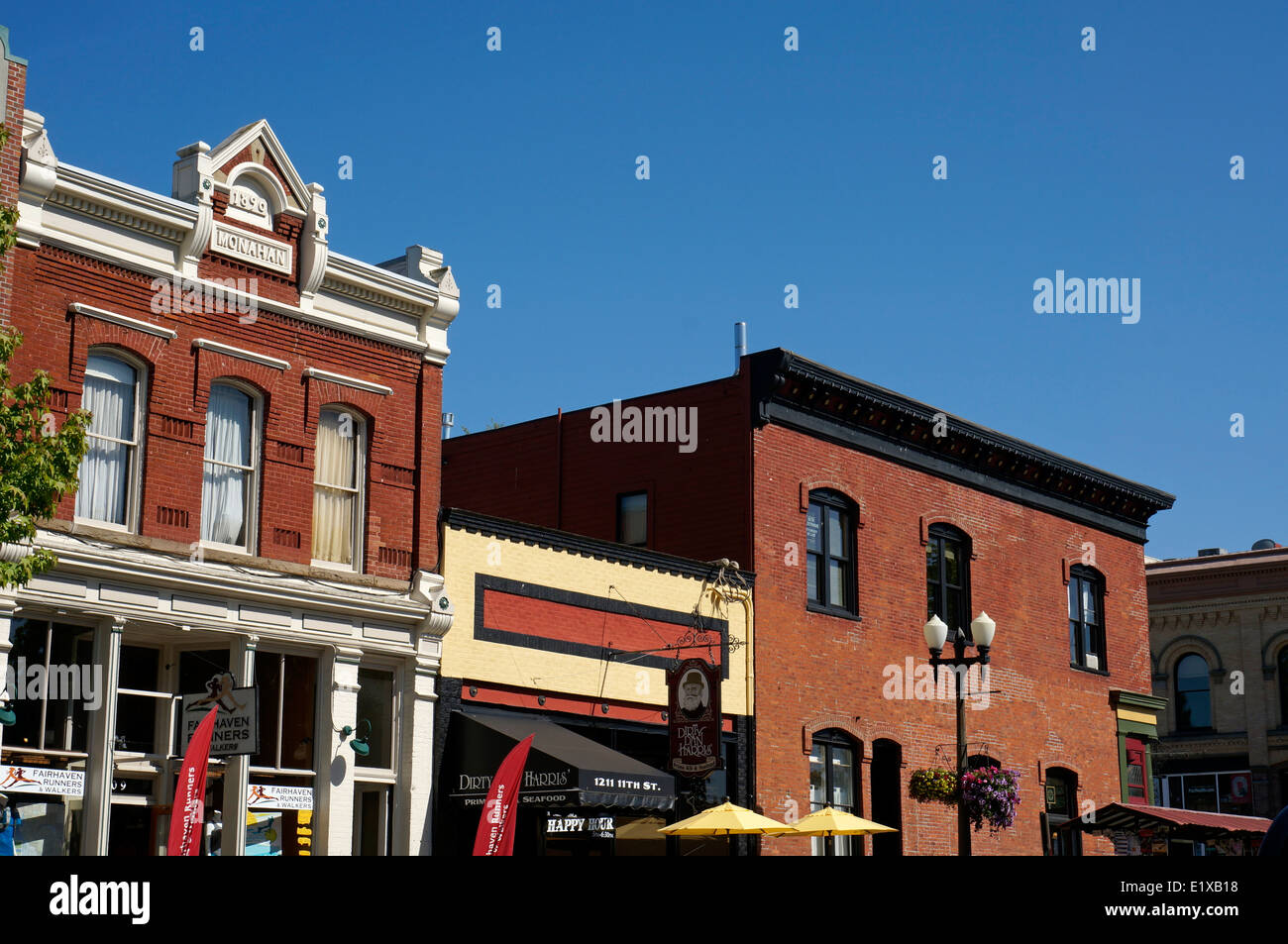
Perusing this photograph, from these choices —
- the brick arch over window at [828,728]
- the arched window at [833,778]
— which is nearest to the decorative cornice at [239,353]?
the brick arch over window at [828,728]

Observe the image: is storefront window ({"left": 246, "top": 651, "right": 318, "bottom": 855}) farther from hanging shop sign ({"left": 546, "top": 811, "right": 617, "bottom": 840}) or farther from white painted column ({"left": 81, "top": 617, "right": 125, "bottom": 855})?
hanging shop sign ({"left": 546, "top": 811, "right": 617, "bottom": 840})

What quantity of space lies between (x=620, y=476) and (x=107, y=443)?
1185 cm

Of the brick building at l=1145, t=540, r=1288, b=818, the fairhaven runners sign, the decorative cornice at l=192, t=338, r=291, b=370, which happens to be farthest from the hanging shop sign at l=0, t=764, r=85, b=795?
the brick building at l=1145, t=540, r=1288, b=818

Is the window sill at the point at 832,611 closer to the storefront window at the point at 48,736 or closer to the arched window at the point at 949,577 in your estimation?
the arched window at the point at 949,577

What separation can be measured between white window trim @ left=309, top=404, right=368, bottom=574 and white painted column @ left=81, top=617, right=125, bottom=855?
300 centimetres

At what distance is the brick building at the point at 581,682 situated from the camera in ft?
63.9

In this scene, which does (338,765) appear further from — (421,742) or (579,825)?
(579,825)

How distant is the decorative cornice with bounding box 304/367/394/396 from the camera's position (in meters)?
19.4

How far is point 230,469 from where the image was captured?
18.4m

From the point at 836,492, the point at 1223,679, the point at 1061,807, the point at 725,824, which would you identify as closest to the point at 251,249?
the point at 725,824

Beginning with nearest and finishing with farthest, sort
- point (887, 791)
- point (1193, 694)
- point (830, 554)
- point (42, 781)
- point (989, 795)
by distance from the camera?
point (42, 781), point (989, 795), point (830, 554), point (887, 791), point (1193, 694)

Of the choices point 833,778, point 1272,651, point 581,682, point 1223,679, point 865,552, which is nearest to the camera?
point 581,682
